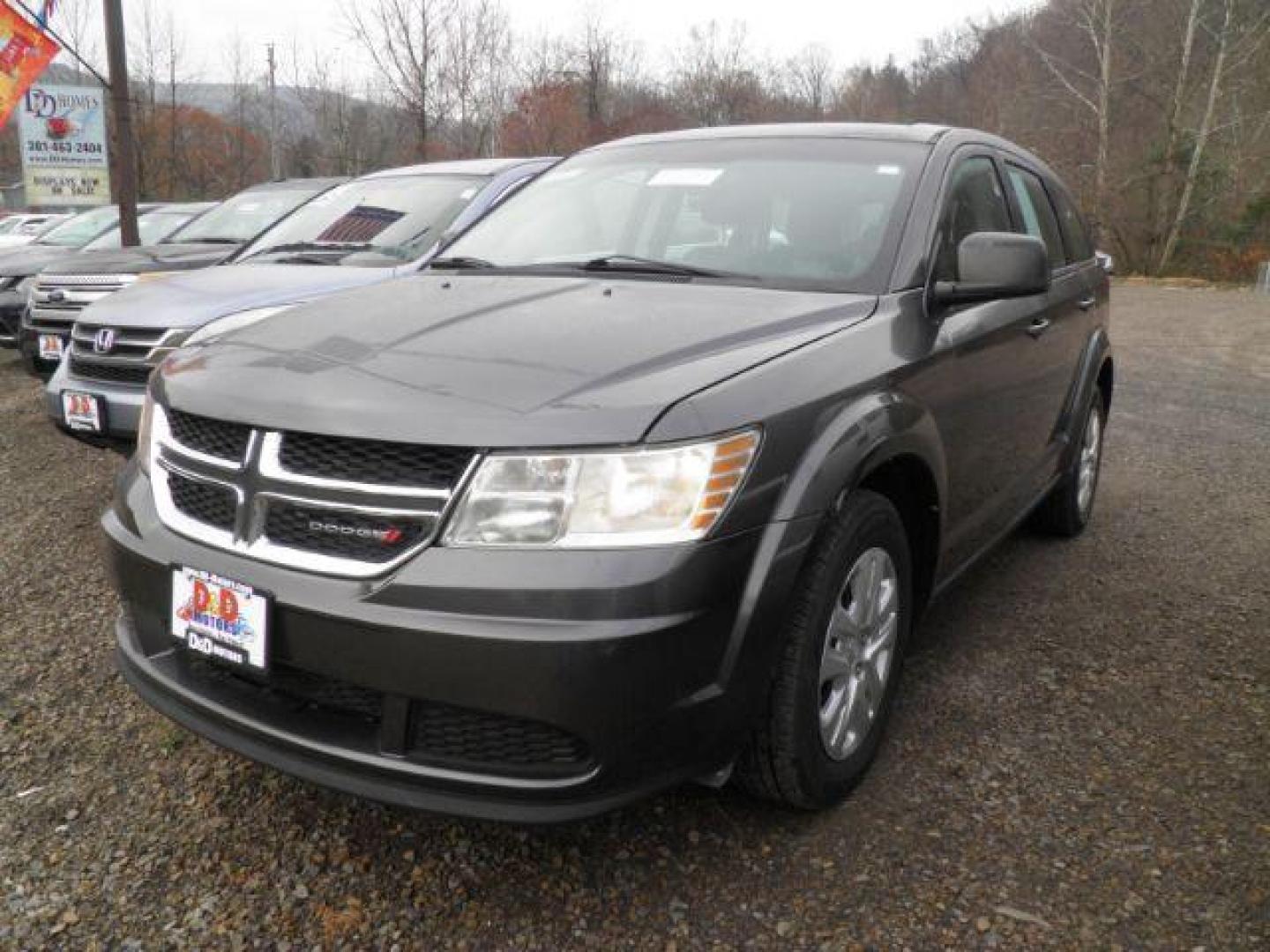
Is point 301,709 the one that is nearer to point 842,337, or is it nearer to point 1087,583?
point 842,337

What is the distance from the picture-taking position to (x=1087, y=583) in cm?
404

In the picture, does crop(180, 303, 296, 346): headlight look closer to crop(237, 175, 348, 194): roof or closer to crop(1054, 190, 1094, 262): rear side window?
crop(1054, 190, 1094, 262): rear side window

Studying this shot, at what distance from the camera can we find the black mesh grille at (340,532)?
74.3 inches

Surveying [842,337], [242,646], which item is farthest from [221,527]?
[842,337]

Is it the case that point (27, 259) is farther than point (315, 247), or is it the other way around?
→ point (27, 259)

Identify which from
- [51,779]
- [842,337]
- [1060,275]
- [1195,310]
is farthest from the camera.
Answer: [1195,310]

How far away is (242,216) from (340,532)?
6.58 metres

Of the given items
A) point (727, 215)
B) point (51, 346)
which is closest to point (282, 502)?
point (727, 215)

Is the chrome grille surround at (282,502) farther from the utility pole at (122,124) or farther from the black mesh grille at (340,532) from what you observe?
the utility pole at (122,124)

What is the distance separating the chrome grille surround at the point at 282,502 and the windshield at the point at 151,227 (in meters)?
9.50

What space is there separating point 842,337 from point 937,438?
0.48m

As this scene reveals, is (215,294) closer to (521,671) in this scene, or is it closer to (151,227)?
(521,671)

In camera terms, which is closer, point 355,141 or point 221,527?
point 221,527

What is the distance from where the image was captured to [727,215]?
3.05 m
